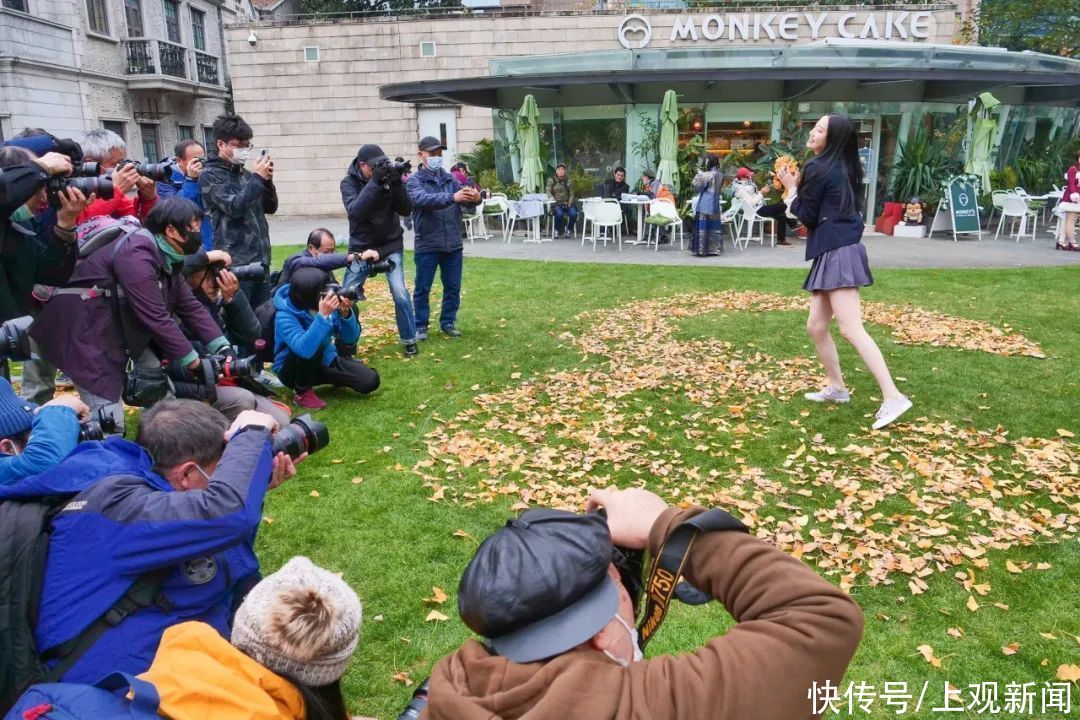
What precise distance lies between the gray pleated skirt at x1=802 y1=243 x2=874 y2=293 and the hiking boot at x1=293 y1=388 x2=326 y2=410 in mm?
3647

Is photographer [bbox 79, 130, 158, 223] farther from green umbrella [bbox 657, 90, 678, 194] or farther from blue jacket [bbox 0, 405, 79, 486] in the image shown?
green umbrella [bbox 657, 90, 678, 194]

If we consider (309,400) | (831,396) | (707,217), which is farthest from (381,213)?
(707,217)

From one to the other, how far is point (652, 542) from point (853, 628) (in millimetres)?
341

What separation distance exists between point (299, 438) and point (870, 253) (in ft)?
42.3

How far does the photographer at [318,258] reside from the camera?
6012 mm

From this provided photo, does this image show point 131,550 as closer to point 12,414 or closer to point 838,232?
point 12,414

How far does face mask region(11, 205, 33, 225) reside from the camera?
3.64 meters

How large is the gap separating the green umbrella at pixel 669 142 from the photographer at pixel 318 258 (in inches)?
407

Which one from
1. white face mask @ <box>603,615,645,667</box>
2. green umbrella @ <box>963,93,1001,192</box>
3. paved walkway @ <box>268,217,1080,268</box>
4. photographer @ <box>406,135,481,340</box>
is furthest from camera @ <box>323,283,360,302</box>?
green umbrella @ <box>963,93,1001,192</box>

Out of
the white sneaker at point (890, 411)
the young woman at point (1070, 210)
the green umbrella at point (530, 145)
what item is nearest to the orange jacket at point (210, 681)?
the white sneaker at point (890, 411)

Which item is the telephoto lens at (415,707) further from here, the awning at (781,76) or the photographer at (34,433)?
the awning at (781,76)

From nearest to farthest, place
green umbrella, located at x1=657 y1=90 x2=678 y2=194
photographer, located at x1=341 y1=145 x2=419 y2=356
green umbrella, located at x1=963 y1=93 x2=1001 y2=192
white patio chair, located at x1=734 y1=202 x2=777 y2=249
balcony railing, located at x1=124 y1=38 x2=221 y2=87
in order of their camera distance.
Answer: photographer, located at x1=341 y1=145 x2=419 y2=356, white patio chair, located at x1=734 y1=202 x2=777 y2=249, green umbrella, located at x1=963 y1=93 x2=1001 y2=192, green umbrella, located at x1=657 y1=90 x2=678 y2=194, balcony railing, located at x1=124 y1=38 x2=221 y2=87

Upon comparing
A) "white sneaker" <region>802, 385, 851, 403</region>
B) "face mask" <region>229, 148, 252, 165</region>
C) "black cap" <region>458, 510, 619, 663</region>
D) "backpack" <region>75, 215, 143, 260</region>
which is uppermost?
"face mask" <region>229, 148, 252, 165</region>

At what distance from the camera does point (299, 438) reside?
2436 mm
